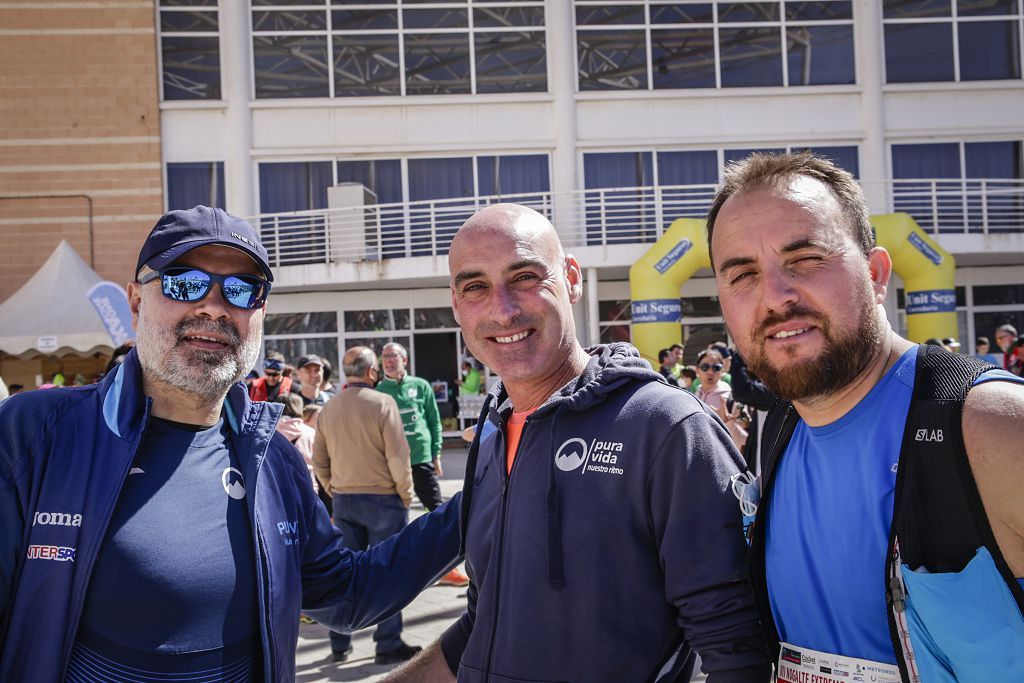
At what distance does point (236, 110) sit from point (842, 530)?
18.6m

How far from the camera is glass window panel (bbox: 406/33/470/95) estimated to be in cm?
1888

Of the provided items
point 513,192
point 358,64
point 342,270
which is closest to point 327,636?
point 342,270

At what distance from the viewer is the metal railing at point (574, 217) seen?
18.0 meters

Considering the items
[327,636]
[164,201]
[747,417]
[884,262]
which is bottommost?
[327,636]

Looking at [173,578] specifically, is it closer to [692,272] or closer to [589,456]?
[589,456]

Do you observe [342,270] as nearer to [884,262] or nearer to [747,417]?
[747,417]

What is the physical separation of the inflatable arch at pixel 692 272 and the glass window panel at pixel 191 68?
10.3 metres

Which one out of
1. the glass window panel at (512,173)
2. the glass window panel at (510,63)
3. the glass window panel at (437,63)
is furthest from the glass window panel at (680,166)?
the glass window panel at (437,63)

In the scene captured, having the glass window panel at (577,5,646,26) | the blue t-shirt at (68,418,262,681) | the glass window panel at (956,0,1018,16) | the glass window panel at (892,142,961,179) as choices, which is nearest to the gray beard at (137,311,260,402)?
the blue t-shirt at (68,418,262,681)

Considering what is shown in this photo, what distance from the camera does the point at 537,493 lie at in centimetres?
191

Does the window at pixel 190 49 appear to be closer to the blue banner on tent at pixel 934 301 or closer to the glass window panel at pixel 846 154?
the glass window panel at pixel 846 154

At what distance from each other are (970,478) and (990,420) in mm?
100

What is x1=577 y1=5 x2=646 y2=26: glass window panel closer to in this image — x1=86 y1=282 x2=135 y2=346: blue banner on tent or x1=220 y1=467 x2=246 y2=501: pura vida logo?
x1=86 y1=282 x2=135 y2=346: blue banner on tent

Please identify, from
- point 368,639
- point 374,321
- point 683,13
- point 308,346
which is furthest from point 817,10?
point 368,639
